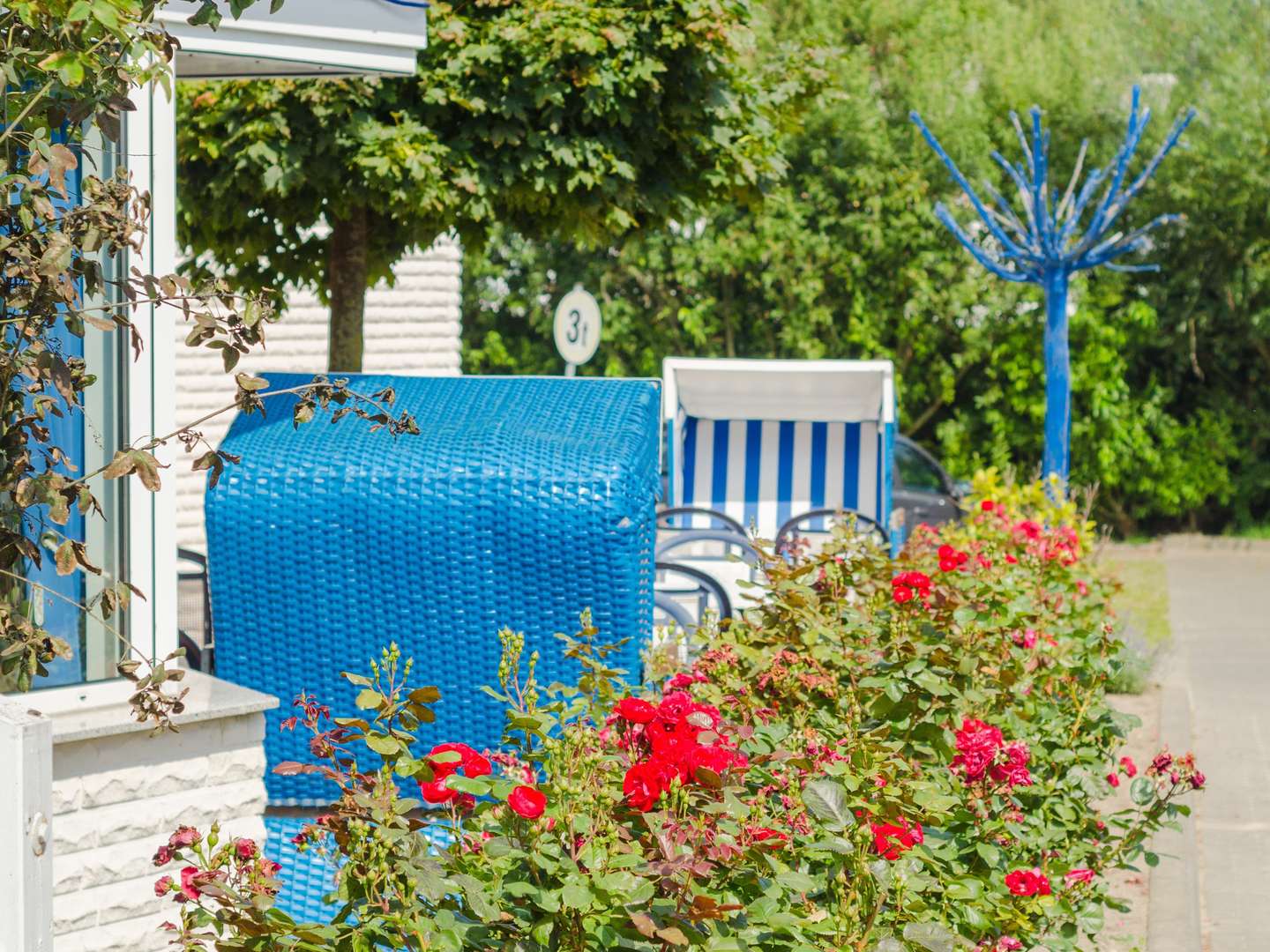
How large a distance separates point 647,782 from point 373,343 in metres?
12.5

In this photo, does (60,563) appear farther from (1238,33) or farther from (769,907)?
(1238,33)

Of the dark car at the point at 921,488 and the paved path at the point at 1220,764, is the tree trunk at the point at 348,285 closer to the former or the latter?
the paved path at the point at 1220,764

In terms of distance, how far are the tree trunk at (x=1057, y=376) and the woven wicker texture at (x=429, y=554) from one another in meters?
7.24

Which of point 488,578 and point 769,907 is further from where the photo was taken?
point 488,578

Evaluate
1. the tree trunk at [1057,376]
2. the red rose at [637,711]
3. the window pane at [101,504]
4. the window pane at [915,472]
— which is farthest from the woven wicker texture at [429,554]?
the window pane at [915,472]

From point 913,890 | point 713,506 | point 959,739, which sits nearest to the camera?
point 913,890

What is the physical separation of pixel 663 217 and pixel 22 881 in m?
5.98

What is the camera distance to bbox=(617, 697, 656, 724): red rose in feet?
8.33

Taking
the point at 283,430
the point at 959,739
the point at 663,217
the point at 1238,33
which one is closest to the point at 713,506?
the point at 663,217

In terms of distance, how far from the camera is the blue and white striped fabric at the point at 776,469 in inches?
419

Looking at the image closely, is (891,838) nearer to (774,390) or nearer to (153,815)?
(153,815)

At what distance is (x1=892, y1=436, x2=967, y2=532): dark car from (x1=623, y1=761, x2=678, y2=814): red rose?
41.9 feet

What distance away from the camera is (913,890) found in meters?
2.61

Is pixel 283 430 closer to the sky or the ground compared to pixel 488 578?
closer to the sky
